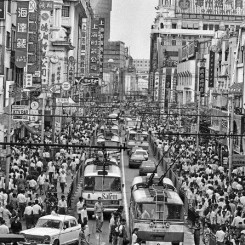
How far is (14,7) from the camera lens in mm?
67812

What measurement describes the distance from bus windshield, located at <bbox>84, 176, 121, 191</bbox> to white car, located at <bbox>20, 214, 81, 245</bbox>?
25.8ft

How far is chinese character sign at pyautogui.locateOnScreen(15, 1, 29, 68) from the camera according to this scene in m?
Answer: 63.8

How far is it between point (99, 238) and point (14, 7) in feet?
119

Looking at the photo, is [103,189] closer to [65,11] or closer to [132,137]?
[132,137]

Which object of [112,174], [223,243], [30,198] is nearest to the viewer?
[223,243]

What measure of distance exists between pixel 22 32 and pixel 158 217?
113 ft

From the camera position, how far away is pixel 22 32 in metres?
64.2

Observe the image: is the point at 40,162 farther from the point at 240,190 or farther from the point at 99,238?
the point at 99,238

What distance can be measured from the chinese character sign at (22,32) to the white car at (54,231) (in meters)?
33.4

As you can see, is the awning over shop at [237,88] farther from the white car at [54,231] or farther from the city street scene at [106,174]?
Answer: the white car at [54,231]

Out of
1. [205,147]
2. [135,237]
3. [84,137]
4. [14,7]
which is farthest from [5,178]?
[205,147]

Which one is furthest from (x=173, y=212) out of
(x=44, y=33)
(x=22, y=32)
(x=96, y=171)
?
(x=44, y=33)

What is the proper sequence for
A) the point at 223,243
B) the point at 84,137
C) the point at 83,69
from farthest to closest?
the point at 83,69, the point at 84,137, the point at 223,243

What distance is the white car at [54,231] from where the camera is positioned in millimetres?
28312
